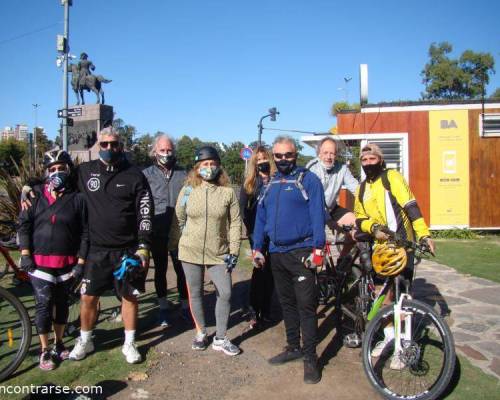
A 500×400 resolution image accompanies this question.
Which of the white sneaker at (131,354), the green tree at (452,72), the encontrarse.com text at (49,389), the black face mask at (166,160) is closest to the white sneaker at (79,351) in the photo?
the white sneaker at (131,354)

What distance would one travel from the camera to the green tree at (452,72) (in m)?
44.0

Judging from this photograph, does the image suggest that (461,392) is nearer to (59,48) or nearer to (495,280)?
(495,280)

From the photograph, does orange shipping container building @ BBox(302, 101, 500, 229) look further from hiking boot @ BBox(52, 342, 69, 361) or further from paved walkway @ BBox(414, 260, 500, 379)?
hiking boot @ BBox(52, 342, 69, 361)

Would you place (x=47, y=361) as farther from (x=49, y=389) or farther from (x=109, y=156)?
(x=109, y=156)

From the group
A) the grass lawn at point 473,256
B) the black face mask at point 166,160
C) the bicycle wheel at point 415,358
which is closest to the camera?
the bicycle wheel at point 415,358

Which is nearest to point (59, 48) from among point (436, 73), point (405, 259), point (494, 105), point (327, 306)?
point (494, 105)

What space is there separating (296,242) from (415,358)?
124 centimetres

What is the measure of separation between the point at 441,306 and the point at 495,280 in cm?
183

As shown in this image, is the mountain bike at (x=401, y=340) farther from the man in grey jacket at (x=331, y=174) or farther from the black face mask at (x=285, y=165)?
the black face mask at (x=285, y=165)

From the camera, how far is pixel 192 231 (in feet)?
13.6

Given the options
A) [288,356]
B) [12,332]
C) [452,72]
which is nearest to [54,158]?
[12,332]

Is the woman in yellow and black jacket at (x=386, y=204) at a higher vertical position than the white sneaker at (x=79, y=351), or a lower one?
higher

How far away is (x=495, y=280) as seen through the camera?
264 inches

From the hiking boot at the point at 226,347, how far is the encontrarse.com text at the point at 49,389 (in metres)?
1.13
